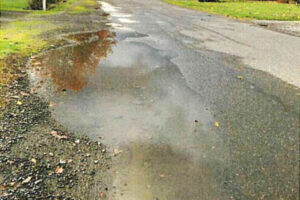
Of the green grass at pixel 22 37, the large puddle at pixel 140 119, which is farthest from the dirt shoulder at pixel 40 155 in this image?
the green grass at pixel 22 37

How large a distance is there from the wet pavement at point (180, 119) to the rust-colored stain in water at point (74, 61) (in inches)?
1.1

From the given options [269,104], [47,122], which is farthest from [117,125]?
[269,104]

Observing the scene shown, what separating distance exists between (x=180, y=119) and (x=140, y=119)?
2.23 ft

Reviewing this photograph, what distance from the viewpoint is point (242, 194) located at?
3199mm

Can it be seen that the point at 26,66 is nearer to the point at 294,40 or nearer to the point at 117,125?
the point at 117,125

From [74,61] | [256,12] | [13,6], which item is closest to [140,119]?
[74,61]

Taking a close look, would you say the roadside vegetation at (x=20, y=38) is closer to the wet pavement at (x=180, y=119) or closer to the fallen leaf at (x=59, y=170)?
the wet pavement at (x=180, y=119)

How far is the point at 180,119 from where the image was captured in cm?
495

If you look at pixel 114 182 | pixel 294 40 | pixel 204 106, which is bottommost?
pixel 114 182

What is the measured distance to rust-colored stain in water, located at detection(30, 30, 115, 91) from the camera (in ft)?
21.7

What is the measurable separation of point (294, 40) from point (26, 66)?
32.0ft

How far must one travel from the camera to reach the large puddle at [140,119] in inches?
133

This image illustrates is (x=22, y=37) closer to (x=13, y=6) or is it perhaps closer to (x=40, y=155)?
(x=40, y=155)

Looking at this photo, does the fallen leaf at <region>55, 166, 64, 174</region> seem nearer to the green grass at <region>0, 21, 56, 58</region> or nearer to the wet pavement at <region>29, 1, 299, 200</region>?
the wet pavement at <region>29, 1, 299, 200</region>
